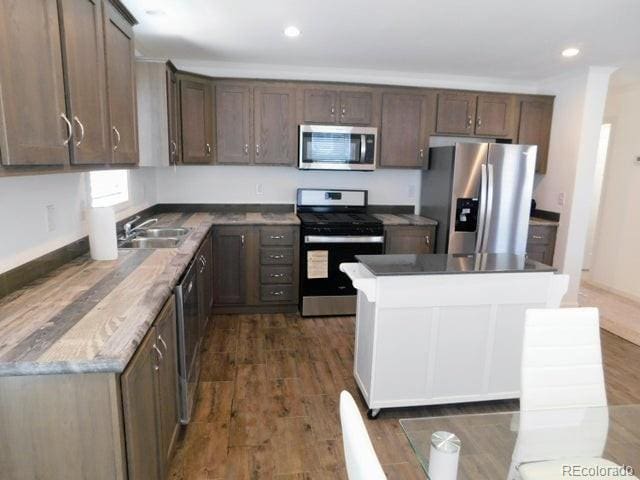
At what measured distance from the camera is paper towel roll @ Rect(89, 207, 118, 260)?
2.21 meters

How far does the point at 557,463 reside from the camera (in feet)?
4.70

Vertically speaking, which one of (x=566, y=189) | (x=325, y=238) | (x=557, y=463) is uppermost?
(x=566, y=189)

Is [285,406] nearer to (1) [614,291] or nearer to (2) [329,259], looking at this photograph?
(2) [329,259]

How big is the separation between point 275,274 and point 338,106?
1783 mm

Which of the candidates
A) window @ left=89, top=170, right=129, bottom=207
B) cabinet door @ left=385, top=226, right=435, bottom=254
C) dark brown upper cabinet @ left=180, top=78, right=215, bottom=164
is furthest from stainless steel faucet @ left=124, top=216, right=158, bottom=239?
cabinet door @ left=385, top=226, right=435, bottom=254

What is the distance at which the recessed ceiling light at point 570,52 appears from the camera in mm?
3336

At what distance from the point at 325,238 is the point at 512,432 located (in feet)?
8.32

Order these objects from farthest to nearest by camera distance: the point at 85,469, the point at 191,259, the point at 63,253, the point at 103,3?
the point at 191,259, the point at 63,253, the point at 103,3, the point at 85,469

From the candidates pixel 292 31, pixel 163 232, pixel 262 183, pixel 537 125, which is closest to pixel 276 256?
pixel 262 183

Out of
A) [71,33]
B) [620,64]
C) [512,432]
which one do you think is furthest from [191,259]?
[620,64]

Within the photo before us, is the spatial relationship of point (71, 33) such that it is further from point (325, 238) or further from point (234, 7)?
point (325, 238)

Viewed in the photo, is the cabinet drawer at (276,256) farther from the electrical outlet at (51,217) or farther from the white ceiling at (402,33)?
the electrical outlet at (51,217)

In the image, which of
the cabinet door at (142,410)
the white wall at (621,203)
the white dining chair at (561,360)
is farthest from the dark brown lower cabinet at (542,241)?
the cabinet door at (142,410)

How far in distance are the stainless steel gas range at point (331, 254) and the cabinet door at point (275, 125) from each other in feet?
2.19
